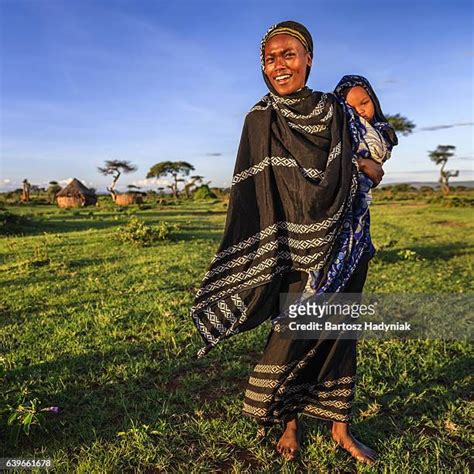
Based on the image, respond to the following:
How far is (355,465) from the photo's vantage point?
89.0 inches

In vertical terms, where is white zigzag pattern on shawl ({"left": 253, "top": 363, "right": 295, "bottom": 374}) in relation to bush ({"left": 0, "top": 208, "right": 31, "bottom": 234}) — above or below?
below

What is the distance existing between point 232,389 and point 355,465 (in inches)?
40.6

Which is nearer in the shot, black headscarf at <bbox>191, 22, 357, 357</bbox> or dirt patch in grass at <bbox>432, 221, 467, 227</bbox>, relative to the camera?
black headscarf at <bbox>191, 22, 357, 357</bbox>

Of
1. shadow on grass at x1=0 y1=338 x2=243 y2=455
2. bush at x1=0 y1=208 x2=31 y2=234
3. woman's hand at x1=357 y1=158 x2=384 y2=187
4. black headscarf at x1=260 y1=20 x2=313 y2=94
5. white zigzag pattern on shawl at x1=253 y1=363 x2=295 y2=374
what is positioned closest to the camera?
black headscarf at x1=260 y1=20 x2=313 y2=94

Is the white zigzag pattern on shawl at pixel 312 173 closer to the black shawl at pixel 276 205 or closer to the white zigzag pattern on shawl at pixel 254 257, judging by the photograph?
the black shawl at pixel 276 205

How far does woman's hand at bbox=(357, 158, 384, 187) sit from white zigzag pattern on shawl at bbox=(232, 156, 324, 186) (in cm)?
23

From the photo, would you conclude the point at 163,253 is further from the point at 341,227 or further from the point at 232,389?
the point at 341,227

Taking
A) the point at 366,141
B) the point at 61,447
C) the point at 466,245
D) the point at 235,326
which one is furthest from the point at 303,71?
the point at 466,245

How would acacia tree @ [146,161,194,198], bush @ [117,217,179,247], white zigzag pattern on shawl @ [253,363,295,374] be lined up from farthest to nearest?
acacia tree @ [146,161,194,198] < bush @ [117,217,179,247] < white zigzag pattern on shawl @ [253,363,295,374]

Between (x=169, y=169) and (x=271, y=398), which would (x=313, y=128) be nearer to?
(x=271, y=398)

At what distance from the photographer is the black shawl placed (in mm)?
2035

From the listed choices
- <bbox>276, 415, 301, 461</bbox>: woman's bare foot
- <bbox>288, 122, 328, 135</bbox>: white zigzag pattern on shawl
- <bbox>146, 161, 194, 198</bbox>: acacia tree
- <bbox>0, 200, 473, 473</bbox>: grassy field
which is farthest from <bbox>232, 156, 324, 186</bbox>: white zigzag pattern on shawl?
<bbox>146, 161, 194, 198</bbox>: acacia tree

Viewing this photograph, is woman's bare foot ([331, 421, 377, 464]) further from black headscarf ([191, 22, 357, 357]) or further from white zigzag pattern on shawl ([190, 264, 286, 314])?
white zigzag pattern on shawl ([190, 264, 286, 314])

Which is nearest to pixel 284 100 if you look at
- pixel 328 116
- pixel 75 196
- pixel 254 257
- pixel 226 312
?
pixel 328 116
